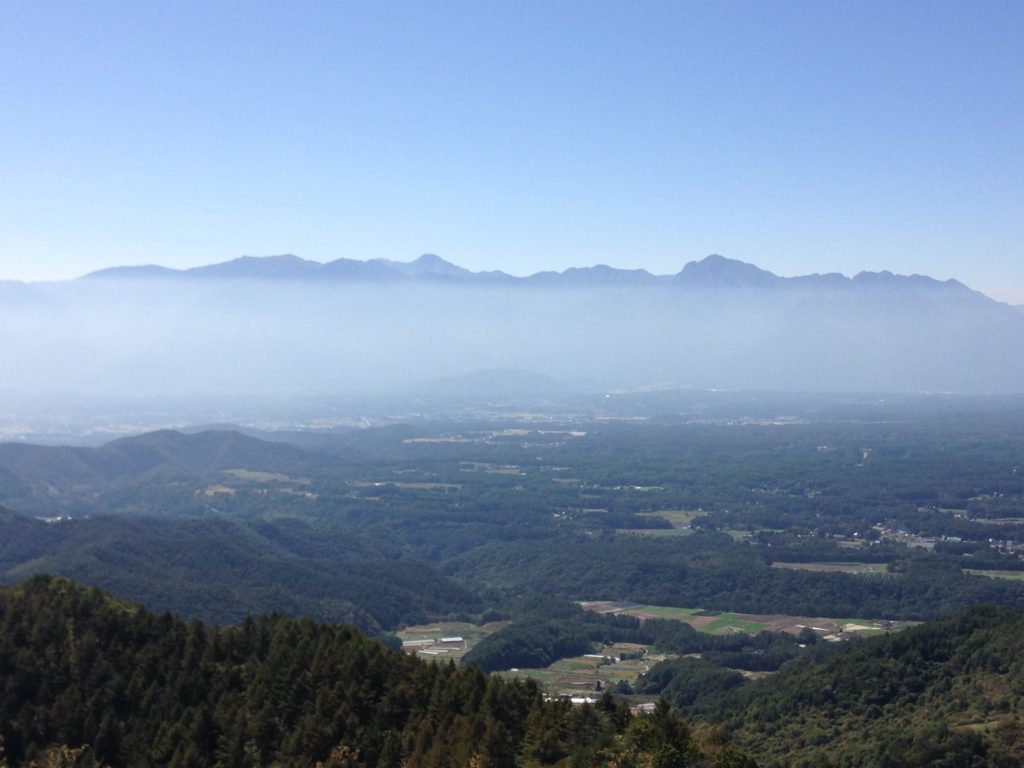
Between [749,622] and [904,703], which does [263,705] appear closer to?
[904,703]

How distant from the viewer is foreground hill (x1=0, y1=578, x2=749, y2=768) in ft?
108

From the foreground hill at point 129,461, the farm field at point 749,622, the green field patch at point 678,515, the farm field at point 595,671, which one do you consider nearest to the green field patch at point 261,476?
the foreground hill at point 129,461

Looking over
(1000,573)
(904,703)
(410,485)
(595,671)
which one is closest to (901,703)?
(904,703)

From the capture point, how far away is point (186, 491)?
149875 millimetres

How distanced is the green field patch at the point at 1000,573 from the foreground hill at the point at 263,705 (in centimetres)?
7183

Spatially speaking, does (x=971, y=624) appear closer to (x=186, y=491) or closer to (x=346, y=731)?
(x=346, y=731)

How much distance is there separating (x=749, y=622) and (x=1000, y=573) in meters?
28.6

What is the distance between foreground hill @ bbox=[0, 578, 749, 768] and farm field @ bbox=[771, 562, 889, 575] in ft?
226

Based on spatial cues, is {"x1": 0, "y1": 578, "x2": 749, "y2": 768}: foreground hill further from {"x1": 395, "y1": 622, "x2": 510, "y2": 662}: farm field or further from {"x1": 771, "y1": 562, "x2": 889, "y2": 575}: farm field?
{"x1": 771, "y1": 562, "x2": 889, "y2": 575}: farm field

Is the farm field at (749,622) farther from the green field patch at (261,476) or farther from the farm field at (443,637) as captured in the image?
the green field patch at (261,476)

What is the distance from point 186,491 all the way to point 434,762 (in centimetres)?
12456

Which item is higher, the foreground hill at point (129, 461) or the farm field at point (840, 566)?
the foreground hill at point (129, 461)

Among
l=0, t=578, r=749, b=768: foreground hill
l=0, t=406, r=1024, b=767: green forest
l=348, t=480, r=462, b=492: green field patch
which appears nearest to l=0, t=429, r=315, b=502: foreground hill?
l=0, t=406, r=1024, b=767: green forest

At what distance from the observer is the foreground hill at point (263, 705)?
3294cm
